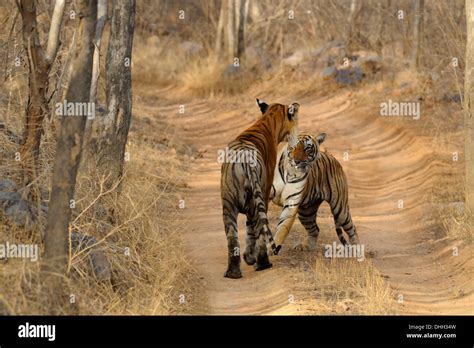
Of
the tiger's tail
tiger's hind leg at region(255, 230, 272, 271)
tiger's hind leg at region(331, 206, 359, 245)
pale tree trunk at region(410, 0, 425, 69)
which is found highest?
pale tree trunk at region(410, 0, 425, 69)

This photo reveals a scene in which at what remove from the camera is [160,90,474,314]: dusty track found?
8.35m

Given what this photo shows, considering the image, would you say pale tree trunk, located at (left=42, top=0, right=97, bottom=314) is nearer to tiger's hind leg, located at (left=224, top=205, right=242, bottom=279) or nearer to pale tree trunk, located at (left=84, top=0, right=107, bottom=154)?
tiger's hind leg, located at (left=224, top=205, right=242, bottom=279)

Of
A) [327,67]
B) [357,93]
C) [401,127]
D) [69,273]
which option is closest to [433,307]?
[69,273]

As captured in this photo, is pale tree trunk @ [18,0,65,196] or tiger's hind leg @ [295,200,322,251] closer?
pale tree trunk @ [18,0,65,196]

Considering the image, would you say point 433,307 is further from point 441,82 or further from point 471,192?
point 441,82

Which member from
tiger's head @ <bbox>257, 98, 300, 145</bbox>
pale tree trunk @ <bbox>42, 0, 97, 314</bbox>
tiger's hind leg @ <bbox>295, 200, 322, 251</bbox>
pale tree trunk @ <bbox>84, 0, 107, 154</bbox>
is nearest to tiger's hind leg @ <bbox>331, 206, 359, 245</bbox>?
tiger's hind leg @ <bbox>295, 200, 322, 251</bbox>

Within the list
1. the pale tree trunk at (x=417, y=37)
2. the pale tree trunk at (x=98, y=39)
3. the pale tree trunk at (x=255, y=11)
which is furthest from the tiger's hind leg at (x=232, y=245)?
the pale tree trunk at (x=255, y=11)

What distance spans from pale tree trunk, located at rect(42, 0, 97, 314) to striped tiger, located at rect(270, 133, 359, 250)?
10.8ft

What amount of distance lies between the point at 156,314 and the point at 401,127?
11.7 metres

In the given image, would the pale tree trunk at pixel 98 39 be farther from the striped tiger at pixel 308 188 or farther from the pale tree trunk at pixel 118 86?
the striped tiger at pixel 308 188

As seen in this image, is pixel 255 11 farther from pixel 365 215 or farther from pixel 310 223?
pixel 310 223

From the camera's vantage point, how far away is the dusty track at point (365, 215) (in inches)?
329

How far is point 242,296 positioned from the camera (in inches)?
323
